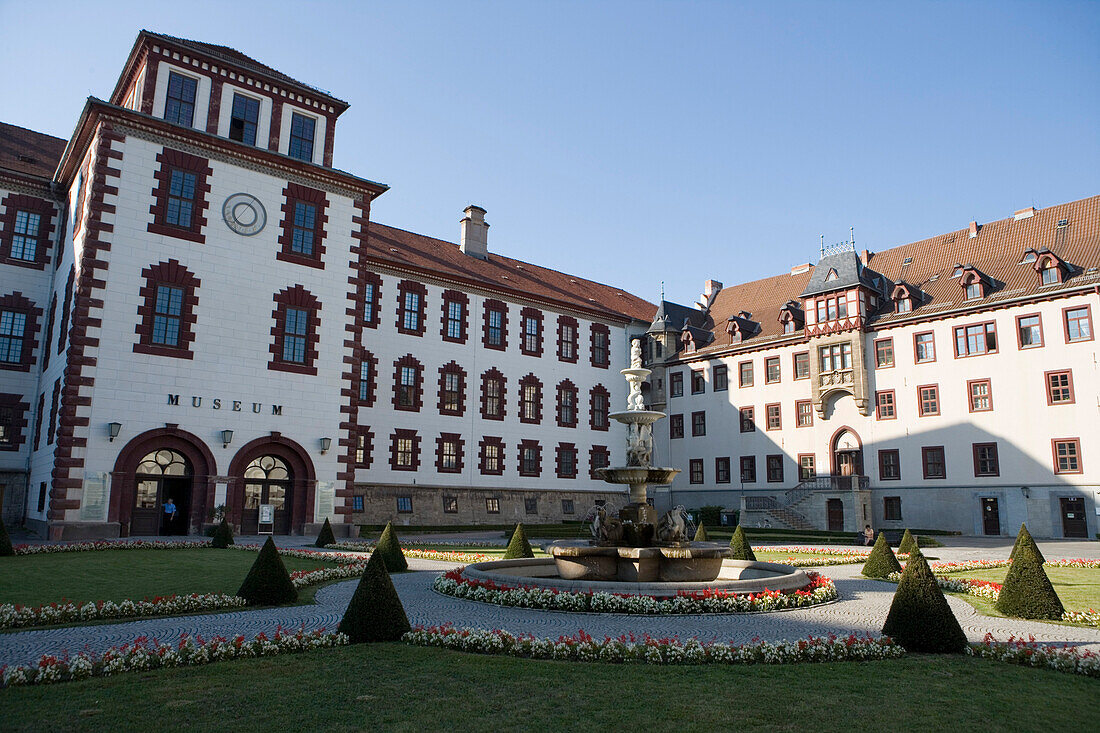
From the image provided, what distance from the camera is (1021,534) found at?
1382cm

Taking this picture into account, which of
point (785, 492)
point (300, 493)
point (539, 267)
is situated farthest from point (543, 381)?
point (300, 493)

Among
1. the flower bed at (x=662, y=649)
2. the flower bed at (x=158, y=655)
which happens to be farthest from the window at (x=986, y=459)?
the flower bed at (x=158, y=655)

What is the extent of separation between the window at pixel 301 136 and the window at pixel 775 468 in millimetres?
33515

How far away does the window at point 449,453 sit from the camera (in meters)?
42.4

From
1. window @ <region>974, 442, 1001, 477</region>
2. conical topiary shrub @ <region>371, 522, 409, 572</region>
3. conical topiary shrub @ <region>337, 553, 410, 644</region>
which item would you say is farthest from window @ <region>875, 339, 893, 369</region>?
conical topiary shrub @ <region>337, 553, 410, 644</region>

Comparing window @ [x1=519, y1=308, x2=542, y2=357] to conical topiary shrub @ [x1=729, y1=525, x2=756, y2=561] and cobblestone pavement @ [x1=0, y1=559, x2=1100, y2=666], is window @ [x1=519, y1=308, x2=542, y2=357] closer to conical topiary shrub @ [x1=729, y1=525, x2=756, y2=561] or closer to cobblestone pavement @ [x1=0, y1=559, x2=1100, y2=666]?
conical topiary shrub @ [x1=729, y1=525, x2=756, y2=561]

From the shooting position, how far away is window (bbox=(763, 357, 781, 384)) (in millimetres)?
49312

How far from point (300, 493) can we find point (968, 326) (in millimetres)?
35676

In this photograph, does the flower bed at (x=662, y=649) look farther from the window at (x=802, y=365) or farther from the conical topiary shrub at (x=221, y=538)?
the window at (x=802, y=365)

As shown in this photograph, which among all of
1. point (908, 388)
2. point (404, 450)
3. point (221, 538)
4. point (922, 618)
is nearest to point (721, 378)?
point (908, 388)

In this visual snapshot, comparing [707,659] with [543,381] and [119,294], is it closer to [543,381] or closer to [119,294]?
[119,294]

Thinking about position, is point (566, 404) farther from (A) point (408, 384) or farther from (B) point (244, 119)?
(B) point (244, 119)

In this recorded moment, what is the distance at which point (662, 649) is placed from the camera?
380 inches

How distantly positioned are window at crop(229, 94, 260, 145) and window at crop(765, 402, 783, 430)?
34606mm
